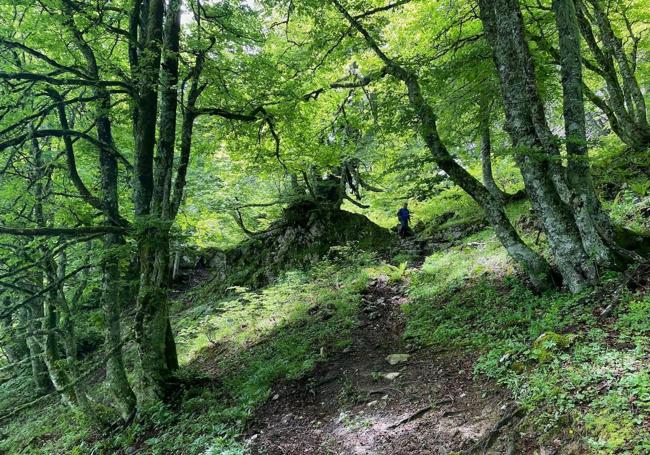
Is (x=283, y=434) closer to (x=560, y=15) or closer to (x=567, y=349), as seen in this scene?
(x=567, y=349)

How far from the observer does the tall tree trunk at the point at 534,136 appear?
5688 mm

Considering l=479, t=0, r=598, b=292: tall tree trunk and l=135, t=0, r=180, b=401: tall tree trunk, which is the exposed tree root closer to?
l=479, t=0, r=598, b=292: tall tree trunk

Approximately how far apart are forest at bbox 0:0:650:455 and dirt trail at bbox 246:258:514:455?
0.04 meters

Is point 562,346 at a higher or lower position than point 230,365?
higher

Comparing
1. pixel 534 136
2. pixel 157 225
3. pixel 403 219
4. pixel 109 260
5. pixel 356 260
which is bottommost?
pixel 356 260

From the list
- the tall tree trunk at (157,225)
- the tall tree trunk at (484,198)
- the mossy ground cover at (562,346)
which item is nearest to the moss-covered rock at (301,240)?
the mossy ground cover at (562,346)

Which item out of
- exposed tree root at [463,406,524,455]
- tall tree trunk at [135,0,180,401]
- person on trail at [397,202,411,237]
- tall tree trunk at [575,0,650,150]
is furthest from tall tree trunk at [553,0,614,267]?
person on trail at [397,202,411,237]

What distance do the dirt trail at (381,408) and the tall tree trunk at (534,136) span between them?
6.98 feet

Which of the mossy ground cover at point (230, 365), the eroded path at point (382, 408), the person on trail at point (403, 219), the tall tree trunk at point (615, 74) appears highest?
the tall tree trunk at point (615, 74)

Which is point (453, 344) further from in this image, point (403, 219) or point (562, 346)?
point (403, 219)

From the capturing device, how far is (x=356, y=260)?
1310 cm

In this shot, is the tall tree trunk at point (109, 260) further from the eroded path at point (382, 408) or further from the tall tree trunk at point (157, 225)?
the eroded path at point (382, 408)

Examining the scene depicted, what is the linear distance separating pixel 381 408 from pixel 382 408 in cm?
1

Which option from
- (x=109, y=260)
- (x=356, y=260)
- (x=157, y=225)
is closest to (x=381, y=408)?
(x=157, y=225)
